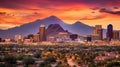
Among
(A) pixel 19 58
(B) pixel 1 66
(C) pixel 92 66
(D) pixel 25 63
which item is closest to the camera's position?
(B) pixel 1 66

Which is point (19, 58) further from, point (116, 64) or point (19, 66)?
point (116, 64)

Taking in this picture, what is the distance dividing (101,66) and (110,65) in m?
2.86

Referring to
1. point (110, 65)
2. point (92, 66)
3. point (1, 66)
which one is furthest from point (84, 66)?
point (1, 66)

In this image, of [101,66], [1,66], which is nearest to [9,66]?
[1,66]

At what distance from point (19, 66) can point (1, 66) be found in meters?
5.43

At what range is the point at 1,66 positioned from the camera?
180 feet

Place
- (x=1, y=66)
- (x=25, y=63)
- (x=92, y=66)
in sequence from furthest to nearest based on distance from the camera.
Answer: (x=25, y=63), (x=92, y=66), (x=1, y=66)

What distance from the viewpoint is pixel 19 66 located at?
197ft

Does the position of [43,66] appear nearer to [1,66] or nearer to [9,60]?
[1,66]

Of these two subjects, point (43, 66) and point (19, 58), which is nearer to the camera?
point (43, 66)

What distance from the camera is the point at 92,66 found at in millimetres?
58969

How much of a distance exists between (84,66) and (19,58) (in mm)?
15232

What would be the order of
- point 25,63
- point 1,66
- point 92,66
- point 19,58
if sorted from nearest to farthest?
point 1,66 → point 92,66 → point 25,63 → point 19,58

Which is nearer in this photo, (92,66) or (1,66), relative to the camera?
(1,66)
